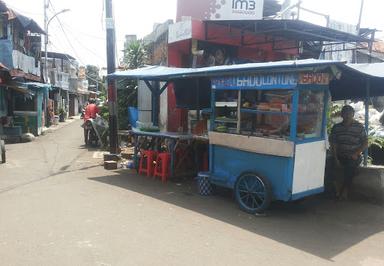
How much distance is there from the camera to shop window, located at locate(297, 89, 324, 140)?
6.61m

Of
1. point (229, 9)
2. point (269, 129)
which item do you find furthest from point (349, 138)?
point (229, 9)

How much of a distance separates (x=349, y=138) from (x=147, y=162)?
15.1ft

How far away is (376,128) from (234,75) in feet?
22.4

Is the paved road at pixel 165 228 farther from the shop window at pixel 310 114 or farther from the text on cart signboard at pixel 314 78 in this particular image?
the text on cart signboard at pixel 314 78

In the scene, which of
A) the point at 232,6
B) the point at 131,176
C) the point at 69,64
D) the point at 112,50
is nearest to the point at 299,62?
the point at 131,176

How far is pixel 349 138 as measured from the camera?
303 inches

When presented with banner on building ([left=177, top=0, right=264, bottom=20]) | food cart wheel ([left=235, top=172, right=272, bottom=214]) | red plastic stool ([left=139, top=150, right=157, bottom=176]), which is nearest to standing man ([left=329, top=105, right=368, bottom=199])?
food cart wheel ([left=235, top=172, right=272, bottom=214])

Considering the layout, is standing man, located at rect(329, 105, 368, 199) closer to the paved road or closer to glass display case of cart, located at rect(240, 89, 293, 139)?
the paved road

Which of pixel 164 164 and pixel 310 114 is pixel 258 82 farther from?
pixel 164 164

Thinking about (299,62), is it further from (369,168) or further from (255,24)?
(255,24)

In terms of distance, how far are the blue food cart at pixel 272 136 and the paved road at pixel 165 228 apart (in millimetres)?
489

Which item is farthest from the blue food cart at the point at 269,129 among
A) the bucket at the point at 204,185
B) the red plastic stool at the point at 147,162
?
the red plastic stool at the point at 147,162

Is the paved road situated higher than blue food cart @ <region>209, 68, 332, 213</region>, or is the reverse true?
blue food cart @ <region>209, 68, 332, 213</region>

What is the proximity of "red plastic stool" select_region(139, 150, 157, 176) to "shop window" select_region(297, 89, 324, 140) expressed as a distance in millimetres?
4035
